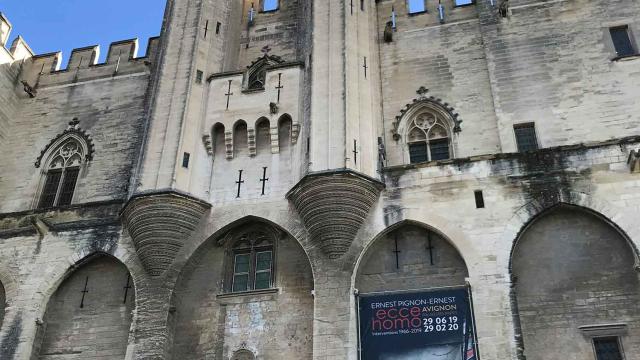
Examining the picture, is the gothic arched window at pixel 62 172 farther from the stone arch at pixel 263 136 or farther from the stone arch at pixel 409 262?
the stone arch at pixel 409 262

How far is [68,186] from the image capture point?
1608cm

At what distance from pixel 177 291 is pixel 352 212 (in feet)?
12.6

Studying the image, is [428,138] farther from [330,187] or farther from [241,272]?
[241,272]

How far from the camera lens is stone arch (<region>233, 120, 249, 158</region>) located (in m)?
14.6

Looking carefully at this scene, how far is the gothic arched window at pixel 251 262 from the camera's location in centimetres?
1316

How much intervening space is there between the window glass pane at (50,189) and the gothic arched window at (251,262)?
5291 millimetres

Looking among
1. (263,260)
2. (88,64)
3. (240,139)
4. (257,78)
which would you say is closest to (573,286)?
(263,260)

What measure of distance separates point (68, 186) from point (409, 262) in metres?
8.71

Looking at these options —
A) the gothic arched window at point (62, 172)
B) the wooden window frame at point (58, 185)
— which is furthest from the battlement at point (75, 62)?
the wooden window frame at point (58, 185)

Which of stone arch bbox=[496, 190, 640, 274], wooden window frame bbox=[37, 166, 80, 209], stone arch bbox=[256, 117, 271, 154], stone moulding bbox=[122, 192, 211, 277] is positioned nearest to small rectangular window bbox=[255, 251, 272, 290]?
stone moulding bbox=[122, 192, 211, 277]

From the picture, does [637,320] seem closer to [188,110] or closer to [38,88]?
[188,110]

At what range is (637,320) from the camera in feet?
35.9

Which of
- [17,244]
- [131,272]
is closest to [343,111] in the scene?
[131,272]

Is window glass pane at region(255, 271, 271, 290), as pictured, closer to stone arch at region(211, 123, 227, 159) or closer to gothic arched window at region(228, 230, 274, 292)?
gothic arched window at region(228, 230, 274, 292)
